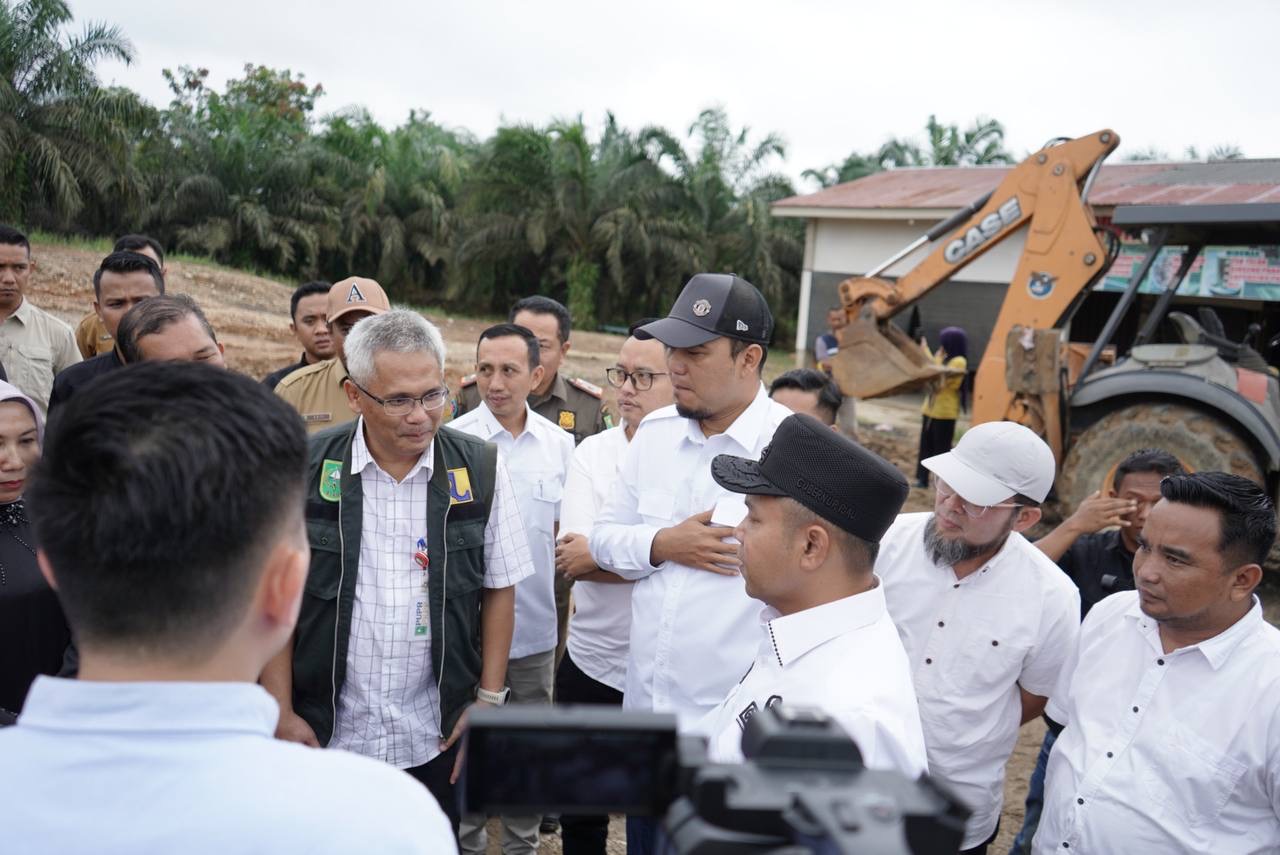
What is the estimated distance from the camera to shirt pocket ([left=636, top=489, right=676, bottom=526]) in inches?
113

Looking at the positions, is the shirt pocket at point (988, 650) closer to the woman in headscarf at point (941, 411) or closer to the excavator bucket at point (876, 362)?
the excavator bucket at point (876, 362)

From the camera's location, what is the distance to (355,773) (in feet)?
3.19

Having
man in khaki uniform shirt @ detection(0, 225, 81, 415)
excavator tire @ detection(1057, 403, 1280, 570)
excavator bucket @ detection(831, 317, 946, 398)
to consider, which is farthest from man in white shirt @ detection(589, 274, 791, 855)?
excavator bucket @ detection(831, 317, 946, 398)

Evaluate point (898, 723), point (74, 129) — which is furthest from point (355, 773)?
point (74, 129)

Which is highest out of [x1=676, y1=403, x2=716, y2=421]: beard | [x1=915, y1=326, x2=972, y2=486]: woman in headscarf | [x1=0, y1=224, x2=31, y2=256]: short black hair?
[x1=0, y1=224, x2=31, y2=256]: short black hair

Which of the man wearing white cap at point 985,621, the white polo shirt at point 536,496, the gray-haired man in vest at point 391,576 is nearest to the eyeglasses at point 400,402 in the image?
the gray-haired man in vest at point 391,576

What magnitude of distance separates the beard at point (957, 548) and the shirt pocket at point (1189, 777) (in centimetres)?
66

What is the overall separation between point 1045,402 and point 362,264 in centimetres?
1803

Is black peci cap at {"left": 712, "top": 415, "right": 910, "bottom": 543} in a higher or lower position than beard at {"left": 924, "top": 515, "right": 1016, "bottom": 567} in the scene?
higher

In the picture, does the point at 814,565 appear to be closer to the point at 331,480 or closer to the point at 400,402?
the point at 400,402

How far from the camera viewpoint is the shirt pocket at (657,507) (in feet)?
9.41

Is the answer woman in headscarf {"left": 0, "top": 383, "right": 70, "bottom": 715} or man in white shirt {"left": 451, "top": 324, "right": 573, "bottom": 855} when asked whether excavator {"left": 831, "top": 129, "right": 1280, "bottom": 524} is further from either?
woman in headscarf {"left": 0, "top": 383, "right": 70, "bottom": 715}

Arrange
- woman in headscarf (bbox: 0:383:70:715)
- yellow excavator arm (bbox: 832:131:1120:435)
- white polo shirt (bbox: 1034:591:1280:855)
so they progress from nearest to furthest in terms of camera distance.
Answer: white polo shirt (bbox: 1034:591:1280:855) < woman in headscarf (bbox: 0:383:70:715) < yellow excavator arm (bbox: 832:131:1120:435)

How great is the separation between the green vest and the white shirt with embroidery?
29 millimetres
